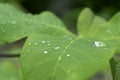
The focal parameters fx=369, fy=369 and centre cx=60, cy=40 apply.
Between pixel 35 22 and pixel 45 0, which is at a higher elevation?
pixel 35 22

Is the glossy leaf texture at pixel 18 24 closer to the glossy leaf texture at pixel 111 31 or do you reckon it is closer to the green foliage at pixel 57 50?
the green foliage at pixel 57 50

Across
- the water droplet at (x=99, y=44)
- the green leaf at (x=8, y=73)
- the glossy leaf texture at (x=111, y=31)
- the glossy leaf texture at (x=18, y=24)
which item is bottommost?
the green leaf at (x=8, y=73)

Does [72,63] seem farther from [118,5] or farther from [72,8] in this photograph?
[72,8]

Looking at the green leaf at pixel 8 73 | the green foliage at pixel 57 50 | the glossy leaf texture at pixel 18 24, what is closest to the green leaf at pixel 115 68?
the green foliage at pixel 57 50

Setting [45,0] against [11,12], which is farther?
[45,0]

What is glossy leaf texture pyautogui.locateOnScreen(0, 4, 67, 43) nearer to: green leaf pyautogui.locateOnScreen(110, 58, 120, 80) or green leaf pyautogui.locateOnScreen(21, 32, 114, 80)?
green leaf pyautogui.locateOnScreen(21, 32, 114, 80)

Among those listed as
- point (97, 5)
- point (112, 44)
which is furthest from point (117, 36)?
point (97, 5)

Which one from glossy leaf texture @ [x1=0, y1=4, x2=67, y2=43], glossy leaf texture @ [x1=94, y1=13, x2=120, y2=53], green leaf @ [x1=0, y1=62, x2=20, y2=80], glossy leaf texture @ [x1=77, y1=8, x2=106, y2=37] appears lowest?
green leaf @ [x1=0, y1=62, x2=20, y2=80]

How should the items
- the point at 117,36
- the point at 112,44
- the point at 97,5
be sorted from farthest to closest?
the point at 97,5, the point at 117,36, the point at 112,44

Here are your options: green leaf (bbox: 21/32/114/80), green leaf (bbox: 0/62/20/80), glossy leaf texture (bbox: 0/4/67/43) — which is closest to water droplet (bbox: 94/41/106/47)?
green leaf (bbox: 21/32/114/80)
